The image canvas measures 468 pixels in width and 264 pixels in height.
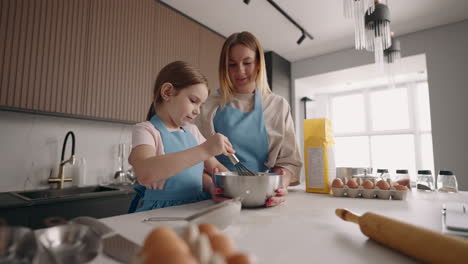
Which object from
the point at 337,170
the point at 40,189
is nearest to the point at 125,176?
the point at 40,189

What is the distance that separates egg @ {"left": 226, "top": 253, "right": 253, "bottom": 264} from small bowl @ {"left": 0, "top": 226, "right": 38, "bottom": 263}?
22 cm

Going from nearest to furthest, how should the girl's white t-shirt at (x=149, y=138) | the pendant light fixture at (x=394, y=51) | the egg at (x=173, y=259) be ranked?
the egg at (x=173, y=259) < the girl's white t-shirt at (x=149, y=138) < the pendant light fixture at (x=394, y=51)

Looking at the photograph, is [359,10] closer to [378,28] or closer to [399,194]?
[378,28]

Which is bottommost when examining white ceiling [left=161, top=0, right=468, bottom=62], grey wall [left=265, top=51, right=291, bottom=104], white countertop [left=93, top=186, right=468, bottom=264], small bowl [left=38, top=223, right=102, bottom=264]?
white countertop [left=93, top=186, right=468, bottom=264]

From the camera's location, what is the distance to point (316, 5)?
2.40 metres

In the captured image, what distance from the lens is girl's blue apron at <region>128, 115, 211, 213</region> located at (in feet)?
2.70

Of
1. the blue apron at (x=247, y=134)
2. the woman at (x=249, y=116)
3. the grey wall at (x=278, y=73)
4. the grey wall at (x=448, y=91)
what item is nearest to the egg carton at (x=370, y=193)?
the woman at (x=249, y=116)

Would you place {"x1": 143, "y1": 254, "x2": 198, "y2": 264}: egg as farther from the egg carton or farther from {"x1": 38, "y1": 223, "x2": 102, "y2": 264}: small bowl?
the egg carton

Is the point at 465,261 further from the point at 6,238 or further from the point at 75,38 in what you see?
the point at 75,38

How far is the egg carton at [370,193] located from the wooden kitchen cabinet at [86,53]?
170 cm

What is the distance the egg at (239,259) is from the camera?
0.79 feet

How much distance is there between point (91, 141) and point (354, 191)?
6.33ft

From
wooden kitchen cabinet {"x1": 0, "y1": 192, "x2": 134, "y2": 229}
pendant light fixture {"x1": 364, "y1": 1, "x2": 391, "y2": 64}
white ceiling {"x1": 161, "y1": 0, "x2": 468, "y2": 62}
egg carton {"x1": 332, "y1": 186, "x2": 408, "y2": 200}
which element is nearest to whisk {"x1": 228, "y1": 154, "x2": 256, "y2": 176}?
egg carton {"x1": 332, "y1": 186, "x2": 408, "y2": 200}

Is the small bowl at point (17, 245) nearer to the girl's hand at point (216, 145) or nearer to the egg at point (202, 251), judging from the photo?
the egg at point (202, 251)
